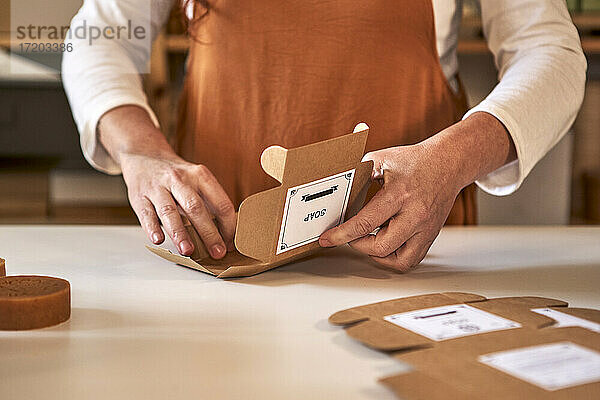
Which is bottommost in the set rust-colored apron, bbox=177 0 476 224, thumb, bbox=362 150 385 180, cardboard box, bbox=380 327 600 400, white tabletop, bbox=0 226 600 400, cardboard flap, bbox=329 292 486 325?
white tabletop, bbox=0 226 600 400

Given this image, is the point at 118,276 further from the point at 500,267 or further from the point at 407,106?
the point at 407,106

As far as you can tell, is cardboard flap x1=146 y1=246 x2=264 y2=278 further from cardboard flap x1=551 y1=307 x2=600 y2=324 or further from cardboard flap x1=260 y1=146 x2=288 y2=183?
cardboard flap x1=551 y1=307 x2=600 y2=324

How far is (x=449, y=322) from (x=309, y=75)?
595 millimetres

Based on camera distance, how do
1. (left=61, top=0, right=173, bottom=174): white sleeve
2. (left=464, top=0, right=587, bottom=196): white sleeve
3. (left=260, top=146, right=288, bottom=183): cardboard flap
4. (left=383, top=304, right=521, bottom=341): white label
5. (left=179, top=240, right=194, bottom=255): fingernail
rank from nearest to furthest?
(left=383, top=304, right=521, bottom=341): white label < (left=260, top=146, right=288, bottom=183): cardboard flap < (left=179, top=240, right=194, bottom=255): fingernail < (left=464, top=0, right=587, bottom=196): white sleeve < (left=61, top=0, right=173, bottom=174): white sleeve

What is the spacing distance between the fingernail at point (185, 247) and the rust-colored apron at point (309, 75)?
33cm

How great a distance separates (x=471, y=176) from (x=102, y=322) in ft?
1.50

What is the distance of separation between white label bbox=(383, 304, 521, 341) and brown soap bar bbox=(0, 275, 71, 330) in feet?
0.88

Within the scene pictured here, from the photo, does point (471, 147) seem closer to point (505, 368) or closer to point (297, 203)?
point (297, 203)

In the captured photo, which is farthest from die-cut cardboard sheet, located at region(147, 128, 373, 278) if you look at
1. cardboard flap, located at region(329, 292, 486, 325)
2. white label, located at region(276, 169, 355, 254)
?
cardboard flap, located at region(329, 292, 486, 325)

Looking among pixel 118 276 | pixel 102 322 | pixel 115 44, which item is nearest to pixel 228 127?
pixel 115 44

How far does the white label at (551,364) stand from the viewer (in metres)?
0.46

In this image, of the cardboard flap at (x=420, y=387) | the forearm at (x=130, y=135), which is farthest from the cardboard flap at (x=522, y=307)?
the forearm at (x=130, y=135)

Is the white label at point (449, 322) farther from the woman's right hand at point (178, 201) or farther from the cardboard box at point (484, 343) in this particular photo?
the woman's right hand at point (178, 201)

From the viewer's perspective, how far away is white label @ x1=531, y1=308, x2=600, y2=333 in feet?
1.90
